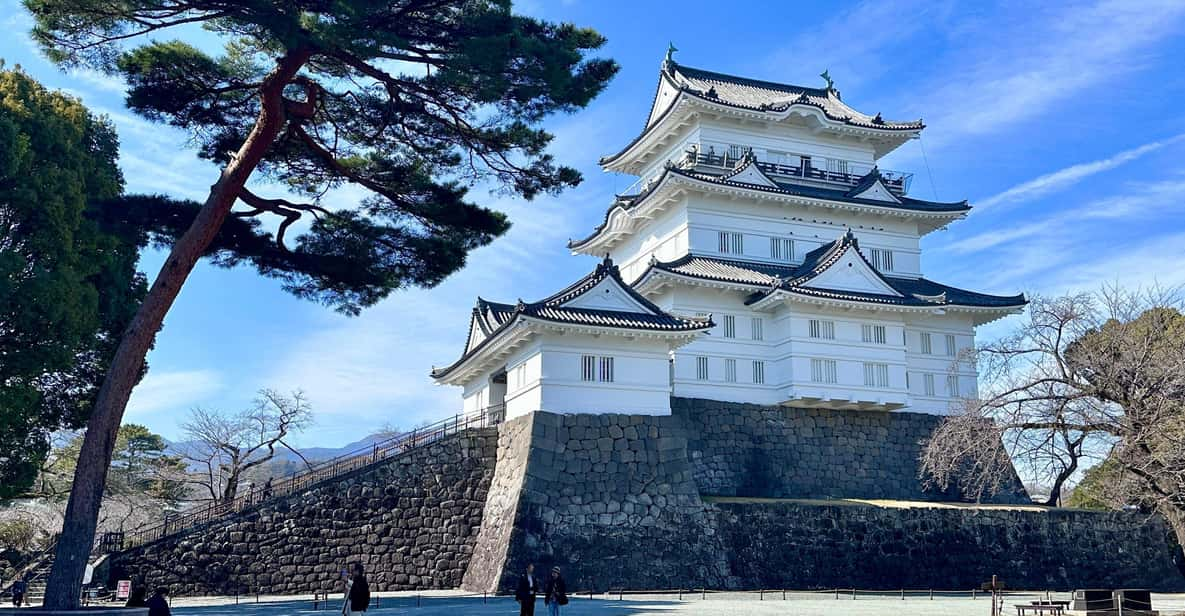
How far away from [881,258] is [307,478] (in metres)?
18.9

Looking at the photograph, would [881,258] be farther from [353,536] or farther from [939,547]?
[353,536]

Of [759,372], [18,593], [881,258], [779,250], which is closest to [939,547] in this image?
[759,372]

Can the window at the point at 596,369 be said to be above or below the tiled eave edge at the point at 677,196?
below

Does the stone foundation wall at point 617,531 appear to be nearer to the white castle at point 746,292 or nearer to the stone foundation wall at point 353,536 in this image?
the stone foundation wall at point 353,536

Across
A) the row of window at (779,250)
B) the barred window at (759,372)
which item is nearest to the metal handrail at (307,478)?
the barred window at (759,372)

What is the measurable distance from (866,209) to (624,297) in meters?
11.2

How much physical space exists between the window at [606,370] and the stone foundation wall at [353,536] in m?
3.12

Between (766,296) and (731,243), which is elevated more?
(731,243)

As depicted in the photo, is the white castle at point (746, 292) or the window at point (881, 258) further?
the window at point (881, 258)

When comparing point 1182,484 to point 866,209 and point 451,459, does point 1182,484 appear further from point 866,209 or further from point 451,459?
point 866,209

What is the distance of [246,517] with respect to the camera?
2097cm

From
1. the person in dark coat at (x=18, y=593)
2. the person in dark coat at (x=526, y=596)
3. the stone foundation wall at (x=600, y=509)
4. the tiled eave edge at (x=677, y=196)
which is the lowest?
the person in dark coat at (x=18, y=593)

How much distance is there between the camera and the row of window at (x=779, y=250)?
29.5 metres

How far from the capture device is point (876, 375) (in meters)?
27.5
